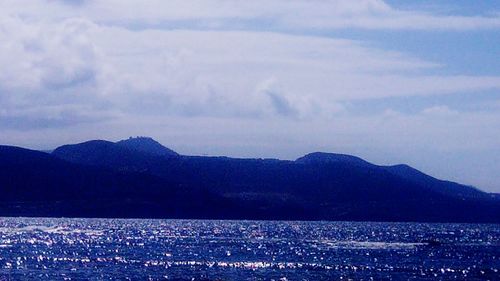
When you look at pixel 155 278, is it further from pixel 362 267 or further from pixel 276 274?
pixel 362 267

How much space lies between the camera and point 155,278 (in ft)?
314

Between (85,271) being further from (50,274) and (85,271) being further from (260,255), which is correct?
(260,255)

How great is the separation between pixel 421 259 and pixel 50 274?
2513 inches

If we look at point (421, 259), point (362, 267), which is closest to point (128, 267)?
point (362, 267)

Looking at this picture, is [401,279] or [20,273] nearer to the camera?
[20,273]

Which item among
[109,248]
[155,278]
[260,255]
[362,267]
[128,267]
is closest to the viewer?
[155,278]

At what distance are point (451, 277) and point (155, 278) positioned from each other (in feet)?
110

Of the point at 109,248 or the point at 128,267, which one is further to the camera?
the point at 109,248

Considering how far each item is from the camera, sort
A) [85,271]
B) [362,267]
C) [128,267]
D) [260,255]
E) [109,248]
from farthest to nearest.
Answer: [109,248], [260,255], [362,267], [128,267], [85,271]

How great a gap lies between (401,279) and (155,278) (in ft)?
84.6

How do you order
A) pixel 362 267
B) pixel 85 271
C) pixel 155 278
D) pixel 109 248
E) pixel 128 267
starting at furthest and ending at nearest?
pixel 109 248
pixel 362 267
pixel 128 267
pixel 85 271
pixel 155 278

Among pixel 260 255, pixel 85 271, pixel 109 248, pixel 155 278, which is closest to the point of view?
pixel 155 278

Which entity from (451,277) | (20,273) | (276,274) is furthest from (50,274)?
(451,277)

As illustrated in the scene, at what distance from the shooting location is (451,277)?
109938mm
